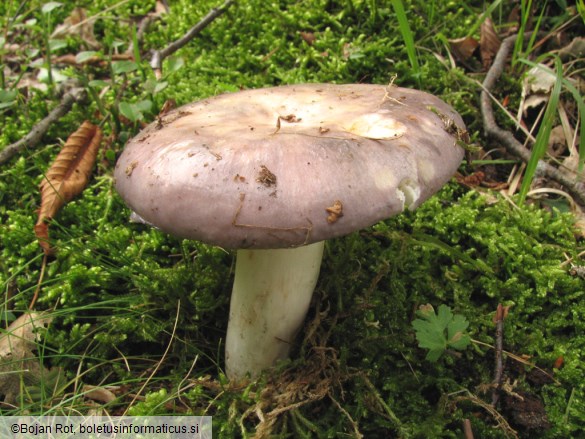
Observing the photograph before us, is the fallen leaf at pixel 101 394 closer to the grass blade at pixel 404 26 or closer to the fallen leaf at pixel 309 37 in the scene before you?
the grass blade at pixel 404 26

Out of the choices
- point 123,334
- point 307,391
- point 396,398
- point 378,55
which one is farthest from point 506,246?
point 123,334

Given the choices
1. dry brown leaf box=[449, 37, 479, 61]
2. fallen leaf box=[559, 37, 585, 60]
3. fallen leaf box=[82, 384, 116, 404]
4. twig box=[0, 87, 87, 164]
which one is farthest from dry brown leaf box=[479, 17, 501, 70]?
fallen leaf box=[82, 384, 116, 404]

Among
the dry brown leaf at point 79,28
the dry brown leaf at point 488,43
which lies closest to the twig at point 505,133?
the dry brown leaf at point 488,43

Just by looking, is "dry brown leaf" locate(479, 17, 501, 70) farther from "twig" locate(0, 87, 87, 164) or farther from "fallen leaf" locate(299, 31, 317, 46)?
"twig" locate(0, 87, 87, 164)

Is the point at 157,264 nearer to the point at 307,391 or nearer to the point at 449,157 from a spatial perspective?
the point at 307,391

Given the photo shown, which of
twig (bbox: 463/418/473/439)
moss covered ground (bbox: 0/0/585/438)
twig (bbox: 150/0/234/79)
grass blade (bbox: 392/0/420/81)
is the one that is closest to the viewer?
twig (bbox: 463/418/473/439)

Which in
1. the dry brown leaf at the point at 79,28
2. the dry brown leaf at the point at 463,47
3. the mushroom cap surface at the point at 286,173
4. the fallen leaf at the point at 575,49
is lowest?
the dry brown leaf at the point at 79,28
